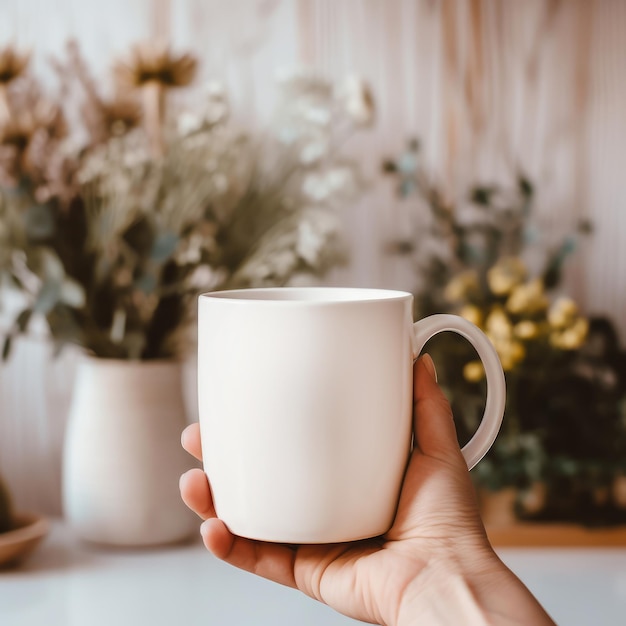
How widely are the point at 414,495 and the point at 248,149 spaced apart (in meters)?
0.61

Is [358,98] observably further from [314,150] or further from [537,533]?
[537,533]

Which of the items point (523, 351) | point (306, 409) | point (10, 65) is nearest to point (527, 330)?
point (523, 351)

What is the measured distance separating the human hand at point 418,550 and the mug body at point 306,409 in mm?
47

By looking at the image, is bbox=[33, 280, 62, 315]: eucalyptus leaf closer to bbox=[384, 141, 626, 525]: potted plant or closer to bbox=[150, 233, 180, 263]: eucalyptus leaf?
bbox=[150, 233, 180, 263]: eucalyptus leaf

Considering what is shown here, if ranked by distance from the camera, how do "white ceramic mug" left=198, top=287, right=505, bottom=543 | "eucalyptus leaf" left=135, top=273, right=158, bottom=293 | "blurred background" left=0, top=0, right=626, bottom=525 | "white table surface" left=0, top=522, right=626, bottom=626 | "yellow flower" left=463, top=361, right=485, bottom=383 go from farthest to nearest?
"blurred background" left=0, top=0, right=626, bottom=525 → "yellow flower" left=463, top=361, right=485, bottom=383 → "eucalyptus leaf" left=135, top=273, right=158, bottom=293 → "white table surface" left=0, top=522, right=626, bottom=626 → "white ceramic mug" left=198, top=287, right=505, bottom=543

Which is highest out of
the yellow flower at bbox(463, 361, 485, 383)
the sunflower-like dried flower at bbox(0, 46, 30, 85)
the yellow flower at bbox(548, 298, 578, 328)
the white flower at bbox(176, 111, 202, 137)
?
the sunflower-like dried flower at bbox(0, 46, 30, 85)

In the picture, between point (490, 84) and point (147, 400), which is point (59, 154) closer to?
point (147, 400)

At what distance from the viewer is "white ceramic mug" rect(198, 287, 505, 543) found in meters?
0.49

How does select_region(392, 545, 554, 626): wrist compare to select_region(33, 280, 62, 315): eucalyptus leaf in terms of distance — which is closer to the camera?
select_region(392, 545, 554, 626): wrist

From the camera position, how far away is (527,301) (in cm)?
101

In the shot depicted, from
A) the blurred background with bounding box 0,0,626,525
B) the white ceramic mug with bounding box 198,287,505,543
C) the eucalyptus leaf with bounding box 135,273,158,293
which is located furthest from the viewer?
the blurred background with bounding box 0,0,626,525

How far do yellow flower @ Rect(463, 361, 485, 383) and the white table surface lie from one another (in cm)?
21

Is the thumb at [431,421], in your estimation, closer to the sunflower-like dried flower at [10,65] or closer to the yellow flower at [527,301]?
the yellow flower at [527,301]

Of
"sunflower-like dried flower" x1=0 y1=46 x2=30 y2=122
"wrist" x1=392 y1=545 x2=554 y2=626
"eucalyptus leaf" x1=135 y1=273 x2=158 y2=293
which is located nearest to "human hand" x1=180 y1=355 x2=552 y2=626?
"wrist" x1=392 y1=545 x2=554 y2=626
